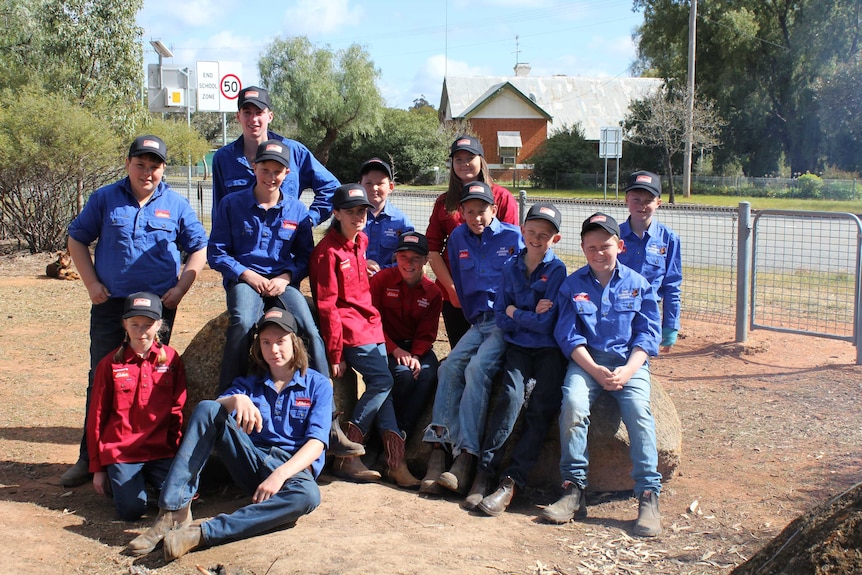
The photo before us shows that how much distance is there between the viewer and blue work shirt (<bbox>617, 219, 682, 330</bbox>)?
5.89 metres

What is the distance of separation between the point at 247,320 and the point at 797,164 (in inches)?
1612

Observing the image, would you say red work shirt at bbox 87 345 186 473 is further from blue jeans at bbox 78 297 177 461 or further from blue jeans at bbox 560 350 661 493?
blue jeans at bbox 560 350 661 493

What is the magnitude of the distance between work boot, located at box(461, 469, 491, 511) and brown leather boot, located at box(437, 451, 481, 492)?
56 mm

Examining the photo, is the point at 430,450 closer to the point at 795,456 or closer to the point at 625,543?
the point at 625,543

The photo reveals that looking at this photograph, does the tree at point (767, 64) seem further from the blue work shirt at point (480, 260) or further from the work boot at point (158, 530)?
the work boot at point (158, 530)

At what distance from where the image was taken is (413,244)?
566 cm

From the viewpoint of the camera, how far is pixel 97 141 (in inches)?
583

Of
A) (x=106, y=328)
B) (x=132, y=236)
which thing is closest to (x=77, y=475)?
(x=106, y=328)

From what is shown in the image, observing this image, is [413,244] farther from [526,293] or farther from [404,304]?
[526,293]

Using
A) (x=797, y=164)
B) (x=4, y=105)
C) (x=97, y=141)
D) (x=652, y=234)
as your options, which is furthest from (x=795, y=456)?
(x=797, y=164)

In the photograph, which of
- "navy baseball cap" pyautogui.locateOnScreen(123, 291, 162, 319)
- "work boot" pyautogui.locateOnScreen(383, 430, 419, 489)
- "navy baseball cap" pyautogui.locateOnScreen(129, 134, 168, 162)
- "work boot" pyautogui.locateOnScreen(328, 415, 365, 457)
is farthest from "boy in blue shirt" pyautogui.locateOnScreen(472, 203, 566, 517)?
"navy baseball cap" pyautogui.locateOnScreen(129, 134, 168, 162)

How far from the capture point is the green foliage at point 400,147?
48.1m

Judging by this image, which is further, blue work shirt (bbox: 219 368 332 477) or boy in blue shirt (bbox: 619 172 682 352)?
boy in blue shirt (bbox: 619 172 682 352)

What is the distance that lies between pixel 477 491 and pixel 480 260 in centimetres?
152
